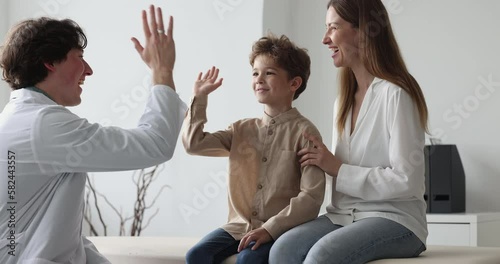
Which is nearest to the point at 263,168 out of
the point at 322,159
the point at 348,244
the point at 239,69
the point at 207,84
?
the point at 322,159

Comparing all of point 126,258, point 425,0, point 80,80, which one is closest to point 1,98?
point 425,0

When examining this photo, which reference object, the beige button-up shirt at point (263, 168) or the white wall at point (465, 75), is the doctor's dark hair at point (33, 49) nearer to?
the beige button-up shirt at point (263, 168)

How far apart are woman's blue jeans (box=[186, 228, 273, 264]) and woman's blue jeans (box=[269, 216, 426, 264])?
2.7 inches

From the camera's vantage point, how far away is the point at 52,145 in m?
1.85

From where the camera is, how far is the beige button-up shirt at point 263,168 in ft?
7.38

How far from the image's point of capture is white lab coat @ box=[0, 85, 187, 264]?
1.86 meters

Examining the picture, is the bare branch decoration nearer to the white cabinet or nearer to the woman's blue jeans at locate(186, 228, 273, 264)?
the white cabinet

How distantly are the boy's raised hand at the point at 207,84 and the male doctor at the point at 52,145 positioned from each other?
0.42m

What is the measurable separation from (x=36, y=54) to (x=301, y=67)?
848 mm

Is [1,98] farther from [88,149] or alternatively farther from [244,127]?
[88,149]

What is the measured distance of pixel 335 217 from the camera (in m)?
2.26

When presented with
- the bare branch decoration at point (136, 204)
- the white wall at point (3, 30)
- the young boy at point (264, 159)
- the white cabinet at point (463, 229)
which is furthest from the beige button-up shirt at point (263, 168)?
the white wall at point (3, 30)

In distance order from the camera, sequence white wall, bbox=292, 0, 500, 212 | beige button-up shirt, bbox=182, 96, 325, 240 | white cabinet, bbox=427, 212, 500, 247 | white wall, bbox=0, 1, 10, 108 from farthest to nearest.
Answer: white wall, bbox=0, 1, 10, 108, white wall, bbox=292, 0, 500, 212, white cabinet, bbox=427, 212, 500, 247, beige button-up shirt, bbox=182, 96, 325, 240

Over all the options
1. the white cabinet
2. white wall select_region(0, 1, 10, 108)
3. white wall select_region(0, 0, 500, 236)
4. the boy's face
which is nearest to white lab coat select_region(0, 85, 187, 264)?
the boy's face
